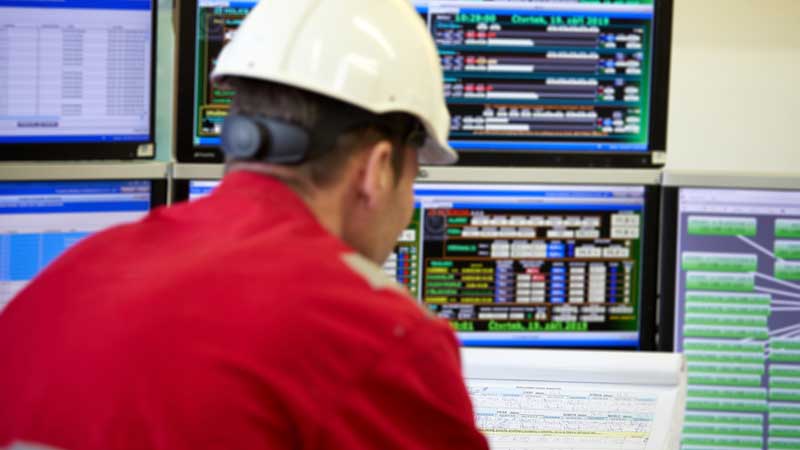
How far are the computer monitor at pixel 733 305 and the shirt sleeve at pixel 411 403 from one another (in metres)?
1.04

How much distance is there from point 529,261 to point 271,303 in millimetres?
1111

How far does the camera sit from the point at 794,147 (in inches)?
123

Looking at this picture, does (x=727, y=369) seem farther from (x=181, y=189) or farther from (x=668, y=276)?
(x=181, y=189)

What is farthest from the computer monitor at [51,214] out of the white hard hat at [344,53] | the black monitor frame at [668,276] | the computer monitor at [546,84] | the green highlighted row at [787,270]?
the green highlighted row at [787,270]

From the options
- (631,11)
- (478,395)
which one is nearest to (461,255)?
(478,395)

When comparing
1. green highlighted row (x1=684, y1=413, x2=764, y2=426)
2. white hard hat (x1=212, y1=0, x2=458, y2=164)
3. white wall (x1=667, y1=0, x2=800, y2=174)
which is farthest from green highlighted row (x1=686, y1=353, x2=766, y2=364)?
white wall (x1=667, y1=0, x2=800, y2=174)

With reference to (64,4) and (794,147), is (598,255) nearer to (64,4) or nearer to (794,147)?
(64,4)

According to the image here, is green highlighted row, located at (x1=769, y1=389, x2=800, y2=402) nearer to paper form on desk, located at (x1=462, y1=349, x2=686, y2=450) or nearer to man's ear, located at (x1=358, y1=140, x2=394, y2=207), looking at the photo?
paper form on desk, located at (x1=462, y1=349, x2=686, y2=450)

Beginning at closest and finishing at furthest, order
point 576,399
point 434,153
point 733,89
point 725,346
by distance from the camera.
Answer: point 434,153 → point 576,399 → point 725,346 → point 733,89

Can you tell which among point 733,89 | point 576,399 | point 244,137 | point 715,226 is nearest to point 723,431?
point 715,226

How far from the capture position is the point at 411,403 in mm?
816

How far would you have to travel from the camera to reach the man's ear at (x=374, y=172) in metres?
0.97

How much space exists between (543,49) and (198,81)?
2.01 feet

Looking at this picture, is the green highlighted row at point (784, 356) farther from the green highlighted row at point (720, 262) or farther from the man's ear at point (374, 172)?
the man's ear at point (374, 172)
